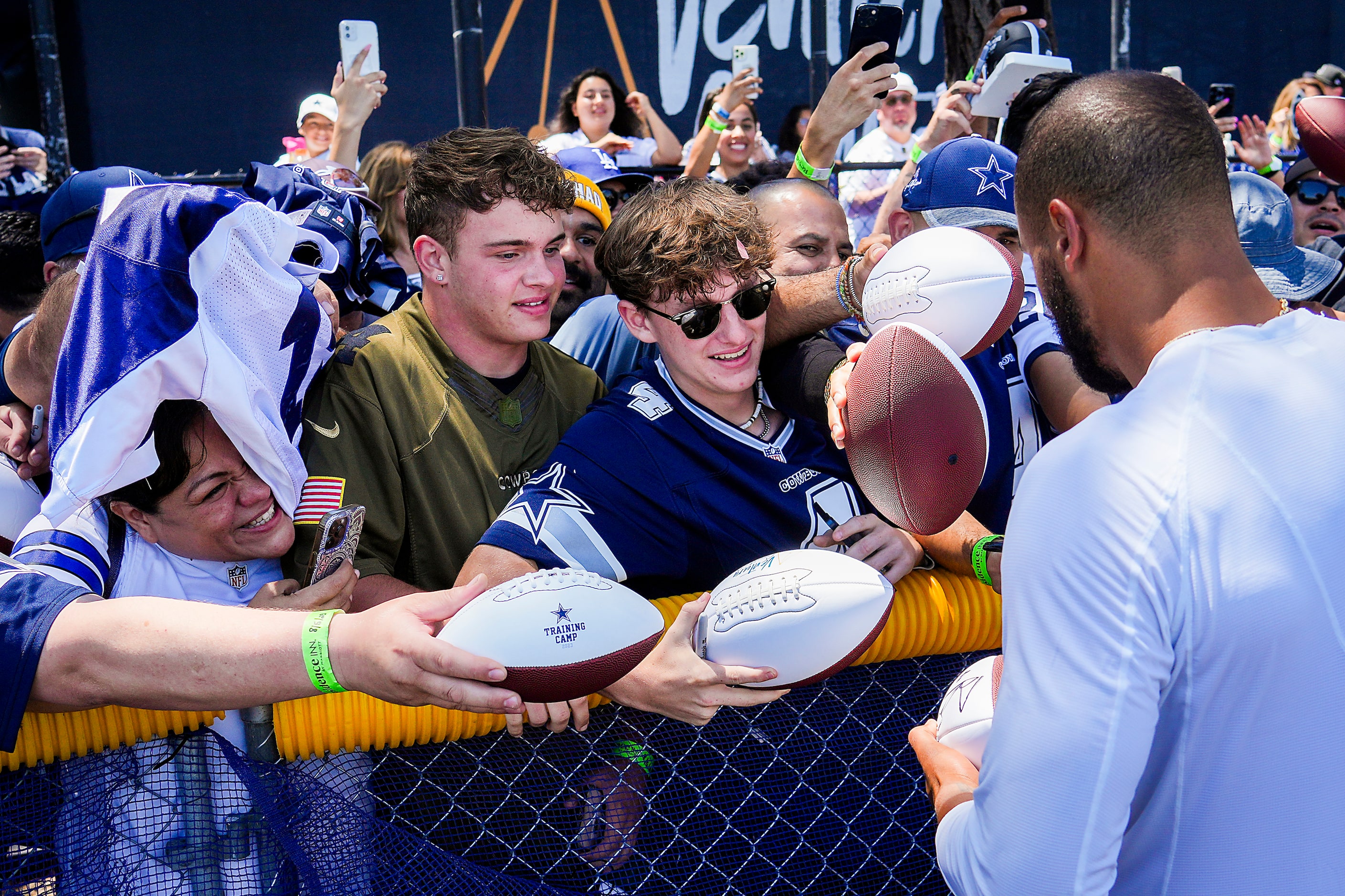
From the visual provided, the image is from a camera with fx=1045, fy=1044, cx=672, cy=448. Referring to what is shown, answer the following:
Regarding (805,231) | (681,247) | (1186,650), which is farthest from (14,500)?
(1186,650)

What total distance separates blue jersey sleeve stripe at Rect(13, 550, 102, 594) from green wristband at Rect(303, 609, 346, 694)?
1.88 feet

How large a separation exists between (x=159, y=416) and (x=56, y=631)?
0.58 meters

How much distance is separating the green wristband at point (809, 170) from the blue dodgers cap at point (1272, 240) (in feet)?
5.81

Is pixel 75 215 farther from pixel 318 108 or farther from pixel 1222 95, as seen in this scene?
pixel 1222 95

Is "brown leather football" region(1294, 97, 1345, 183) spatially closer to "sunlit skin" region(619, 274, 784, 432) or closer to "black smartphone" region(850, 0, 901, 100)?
"black smartphone" region(850, 0, 901, 100)

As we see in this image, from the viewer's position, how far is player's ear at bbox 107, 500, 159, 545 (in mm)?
2150

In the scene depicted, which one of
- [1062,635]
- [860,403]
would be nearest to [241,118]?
[860,403]

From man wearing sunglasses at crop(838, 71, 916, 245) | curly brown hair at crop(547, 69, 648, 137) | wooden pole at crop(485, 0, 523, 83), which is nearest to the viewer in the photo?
curly brown hair at crop(547, 69, 648, 137)

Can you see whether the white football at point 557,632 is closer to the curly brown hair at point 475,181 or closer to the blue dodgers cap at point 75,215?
the curly brown hair at point 475,181

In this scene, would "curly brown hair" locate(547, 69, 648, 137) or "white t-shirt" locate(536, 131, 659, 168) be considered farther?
"curly brown hair" locate(547, 69, 648, 137)

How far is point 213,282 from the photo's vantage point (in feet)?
7.07

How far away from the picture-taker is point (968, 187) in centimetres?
339

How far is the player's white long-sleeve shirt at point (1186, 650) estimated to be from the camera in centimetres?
125

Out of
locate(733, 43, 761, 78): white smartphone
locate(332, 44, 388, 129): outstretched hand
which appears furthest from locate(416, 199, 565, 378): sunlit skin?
locate(733, 43, 761, 78): white smartphone
